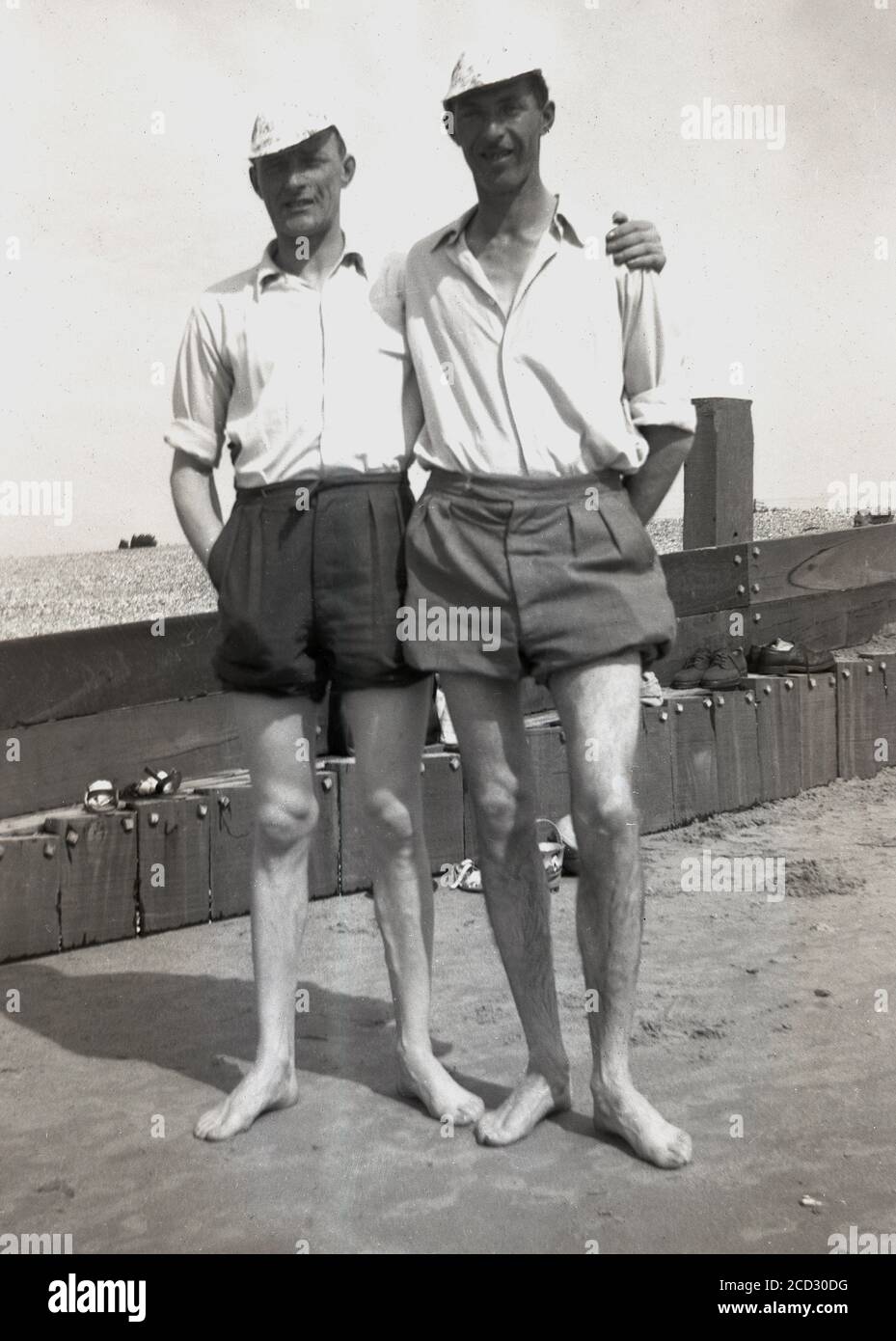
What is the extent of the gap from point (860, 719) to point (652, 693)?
1.18 metres

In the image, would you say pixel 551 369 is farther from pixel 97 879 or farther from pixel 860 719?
pixel 860 719

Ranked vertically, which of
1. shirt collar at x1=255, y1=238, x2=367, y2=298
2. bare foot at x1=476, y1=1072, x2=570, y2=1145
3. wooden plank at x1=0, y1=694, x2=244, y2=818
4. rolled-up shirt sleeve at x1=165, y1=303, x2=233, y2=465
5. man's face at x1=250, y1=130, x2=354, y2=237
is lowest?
bare foot at x1=476, y1=1072, x2=570, y2=1145

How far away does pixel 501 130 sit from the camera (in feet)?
11.3

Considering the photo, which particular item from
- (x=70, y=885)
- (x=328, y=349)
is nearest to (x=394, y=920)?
(x=328, y=349)

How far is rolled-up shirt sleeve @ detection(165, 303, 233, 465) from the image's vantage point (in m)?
3.70

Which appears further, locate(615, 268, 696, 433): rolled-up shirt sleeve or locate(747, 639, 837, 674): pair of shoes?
locate(747, 639, 837, 674): pair of shoes

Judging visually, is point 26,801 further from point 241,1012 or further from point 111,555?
point 111,555

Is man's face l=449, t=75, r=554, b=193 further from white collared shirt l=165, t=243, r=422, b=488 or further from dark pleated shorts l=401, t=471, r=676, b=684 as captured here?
dark pleated shorts l=401, t=471, r=676, b=684

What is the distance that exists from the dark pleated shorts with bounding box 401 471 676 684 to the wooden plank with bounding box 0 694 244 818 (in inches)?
80.2

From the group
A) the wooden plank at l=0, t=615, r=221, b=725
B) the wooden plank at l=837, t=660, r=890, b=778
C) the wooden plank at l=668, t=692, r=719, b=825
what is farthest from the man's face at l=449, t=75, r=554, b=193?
the wooden plank at l=837, t=660, r=890, b=778

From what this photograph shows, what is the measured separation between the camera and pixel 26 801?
5.30 metres

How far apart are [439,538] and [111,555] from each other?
1329cm

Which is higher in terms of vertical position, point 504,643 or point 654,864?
point 504,643

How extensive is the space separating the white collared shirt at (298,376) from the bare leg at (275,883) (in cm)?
53
